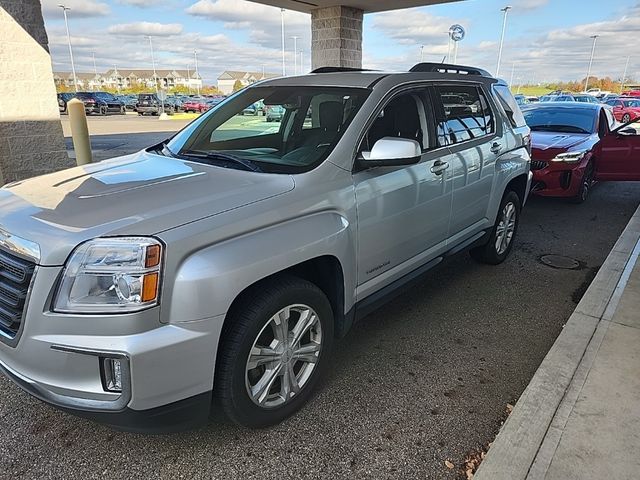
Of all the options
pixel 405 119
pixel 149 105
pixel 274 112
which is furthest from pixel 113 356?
pixel 149 105

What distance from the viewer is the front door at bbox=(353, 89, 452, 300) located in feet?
9.81

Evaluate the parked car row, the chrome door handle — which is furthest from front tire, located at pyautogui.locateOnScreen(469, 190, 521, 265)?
the parked car row

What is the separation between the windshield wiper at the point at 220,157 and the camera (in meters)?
2.85

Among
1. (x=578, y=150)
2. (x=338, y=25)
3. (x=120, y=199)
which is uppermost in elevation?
(x=338, y=25)

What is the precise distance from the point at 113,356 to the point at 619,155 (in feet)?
27.4

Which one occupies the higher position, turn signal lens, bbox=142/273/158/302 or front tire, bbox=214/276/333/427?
turn signal lens, bbox=142/273/158/302

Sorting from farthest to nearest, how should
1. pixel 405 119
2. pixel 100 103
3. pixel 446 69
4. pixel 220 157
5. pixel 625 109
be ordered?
pixel 100 103 < pixel 625 109 < pixel 446 69 < pixel 405 119 < pixel 220 157

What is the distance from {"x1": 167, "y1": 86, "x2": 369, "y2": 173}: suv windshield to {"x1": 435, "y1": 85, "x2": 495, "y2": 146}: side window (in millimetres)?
909

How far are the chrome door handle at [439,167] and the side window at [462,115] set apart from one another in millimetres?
171

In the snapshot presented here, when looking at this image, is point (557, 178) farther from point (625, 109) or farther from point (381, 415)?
point (625, 109)

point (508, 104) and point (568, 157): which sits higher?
point (508, 104)

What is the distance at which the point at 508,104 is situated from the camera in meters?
5.09

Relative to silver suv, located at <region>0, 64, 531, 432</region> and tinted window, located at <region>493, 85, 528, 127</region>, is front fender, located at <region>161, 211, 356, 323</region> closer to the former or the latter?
silver suv, located at <region>0, 64, 531, 432</region>

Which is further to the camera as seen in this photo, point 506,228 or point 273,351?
point 506,228
